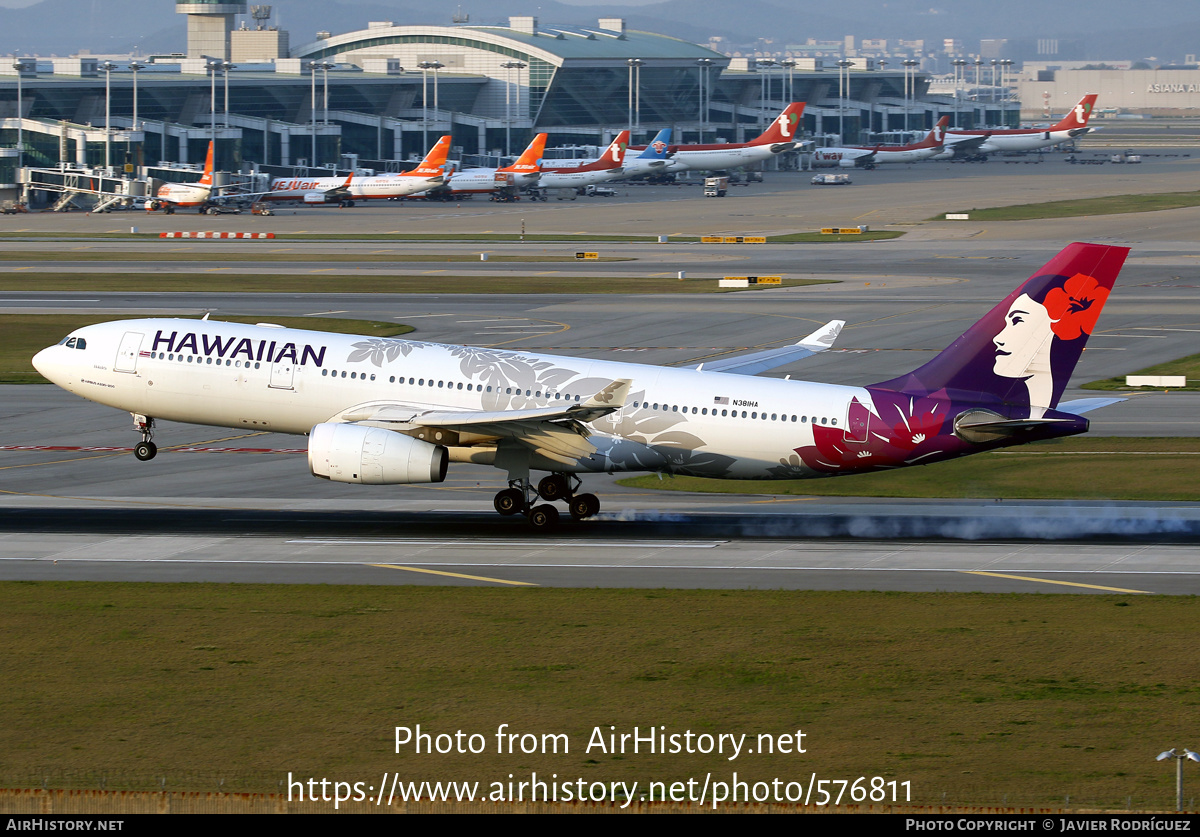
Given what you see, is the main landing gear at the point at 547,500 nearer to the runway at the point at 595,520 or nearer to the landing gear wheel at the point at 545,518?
the landing gear wheel at the point at 545,518

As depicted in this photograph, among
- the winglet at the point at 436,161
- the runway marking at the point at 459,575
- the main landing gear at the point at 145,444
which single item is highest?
the winglet at the point at 436,161

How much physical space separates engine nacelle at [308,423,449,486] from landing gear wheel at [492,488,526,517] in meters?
3.04

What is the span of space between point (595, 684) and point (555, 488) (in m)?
16.8

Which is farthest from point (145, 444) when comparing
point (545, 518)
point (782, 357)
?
point (782, 357)

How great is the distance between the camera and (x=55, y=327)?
260 ft

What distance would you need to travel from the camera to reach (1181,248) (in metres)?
127

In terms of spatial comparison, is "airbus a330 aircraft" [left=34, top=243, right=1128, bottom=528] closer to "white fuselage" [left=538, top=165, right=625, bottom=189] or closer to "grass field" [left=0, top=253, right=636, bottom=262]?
"grass field" [left=0, top=253, right=636, bottom=262]

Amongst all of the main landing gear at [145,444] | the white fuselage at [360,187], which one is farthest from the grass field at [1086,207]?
the main landing gear at [145,444]

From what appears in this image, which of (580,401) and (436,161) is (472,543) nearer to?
(580,401)

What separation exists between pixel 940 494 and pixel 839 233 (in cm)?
9948

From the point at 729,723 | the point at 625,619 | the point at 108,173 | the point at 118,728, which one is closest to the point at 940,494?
the point at 625,619

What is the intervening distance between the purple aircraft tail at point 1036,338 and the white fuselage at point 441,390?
3160 millimetres

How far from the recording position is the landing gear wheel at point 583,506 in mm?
42425

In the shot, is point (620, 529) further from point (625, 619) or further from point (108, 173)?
point (108, 173)
